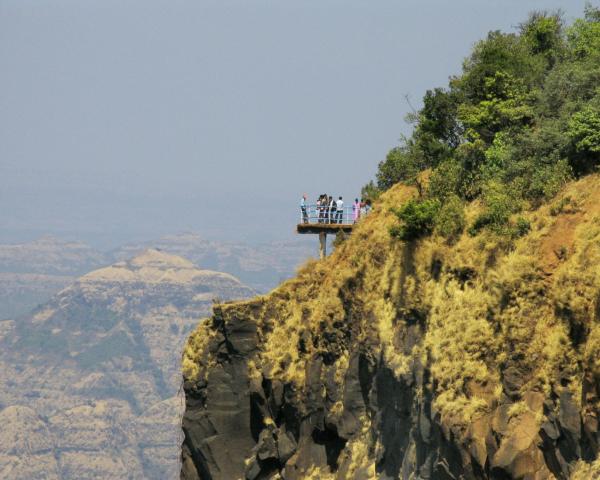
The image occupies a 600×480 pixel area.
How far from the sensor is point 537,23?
210ft

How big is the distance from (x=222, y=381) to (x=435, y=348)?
61.1 ft

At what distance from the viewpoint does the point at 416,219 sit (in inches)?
1794

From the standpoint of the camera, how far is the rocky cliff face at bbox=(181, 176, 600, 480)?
33.5 m

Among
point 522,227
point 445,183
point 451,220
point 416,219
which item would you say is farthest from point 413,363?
point 445,183

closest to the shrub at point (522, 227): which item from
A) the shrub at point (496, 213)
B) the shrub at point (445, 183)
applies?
the shrub at point (496, 213)

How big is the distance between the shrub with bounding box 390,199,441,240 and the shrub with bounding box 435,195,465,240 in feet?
1.40

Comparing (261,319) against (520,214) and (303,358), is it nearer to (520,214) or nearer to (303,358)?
(303,358)

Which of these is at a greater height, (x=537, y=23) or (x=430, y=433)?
(x=537, y=23)

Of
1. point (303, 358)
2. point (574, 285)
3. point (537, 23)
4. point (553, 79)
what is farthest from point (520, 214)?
point (537, 23)

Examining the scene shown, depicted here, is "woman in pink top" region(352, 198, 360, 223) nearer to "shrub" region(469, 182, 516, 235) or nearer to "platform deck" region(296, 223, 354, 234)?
"platform deck" region(296, 223, 354, 234)

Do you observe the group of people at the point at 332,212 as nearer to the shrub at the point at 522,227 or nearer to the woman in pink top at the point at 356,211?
the woman in pink top at the point at 356,211

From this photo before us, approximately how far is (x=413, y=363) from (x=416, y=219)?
608 cm

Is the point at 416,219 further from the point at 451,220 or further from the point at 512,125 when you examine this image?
the point at 512,125

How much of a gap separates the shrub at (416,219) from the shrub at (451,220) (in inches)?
16.8
